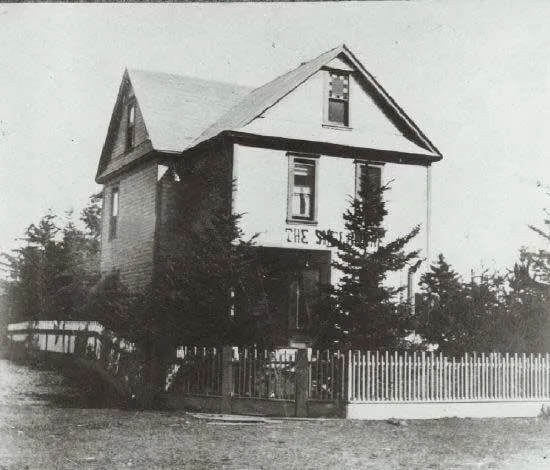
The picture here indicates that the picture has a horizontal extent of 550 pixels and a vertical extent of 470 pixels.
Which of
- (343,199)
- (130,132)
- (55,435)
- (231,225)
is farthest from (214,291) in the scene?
(130,132)

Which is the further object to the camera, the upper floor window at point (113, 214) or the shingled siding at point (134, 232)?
the upper floor window at point (113, 214)

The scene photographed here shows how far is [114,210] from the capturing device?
27.0 metres

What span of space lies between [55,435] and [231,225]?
6.73 metres

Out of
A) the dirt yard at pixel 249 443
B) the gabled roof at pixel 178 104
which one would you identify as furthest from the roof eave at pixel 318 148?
the dirt yard at pixel 249 443

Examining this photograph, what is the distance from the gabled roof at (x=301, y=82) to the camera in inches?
837

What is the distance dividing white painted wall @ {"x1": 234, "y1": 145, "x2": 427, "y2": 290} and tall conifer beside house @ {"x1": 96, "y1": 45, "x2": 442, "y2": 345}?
3cm

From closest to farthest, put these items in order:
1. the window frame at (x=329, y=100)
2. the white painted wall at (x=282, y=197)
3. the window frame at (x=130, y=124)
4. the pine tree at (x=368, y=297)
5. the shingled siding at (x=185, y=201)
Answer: the pine tree at (x=368, y=297)
the white painted wall at (x=282, y=197)
the shingled siding at (x=185, y=201)
the window frame at (x=329, y=100)
the window frame at (x=130, y=124)

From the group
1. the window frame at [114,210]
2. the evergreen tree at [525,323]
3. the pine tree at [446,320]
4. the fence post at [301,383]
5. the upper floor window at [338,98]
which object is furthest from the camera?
the window frame at [114,210]

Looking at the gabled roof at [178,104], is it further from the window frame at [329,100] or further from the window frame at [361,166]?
the window frame at [361,166]

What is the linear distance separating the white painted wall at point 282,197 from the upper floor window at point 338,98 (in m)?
1.27

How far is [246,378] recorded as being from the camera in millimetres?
14852

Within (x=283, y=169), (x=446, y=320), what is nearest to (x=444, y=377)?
(x=446, y=320)

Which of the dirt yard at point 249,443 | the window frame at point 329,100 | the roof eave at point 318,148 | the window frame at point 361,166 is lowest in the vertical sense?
the dirt yard at point 249,443

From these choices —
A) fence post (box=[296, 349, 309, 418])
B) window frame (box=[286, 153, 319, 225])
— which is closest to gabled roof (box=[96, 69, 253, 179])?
window frame (box=[286, 153, 319, 225])
